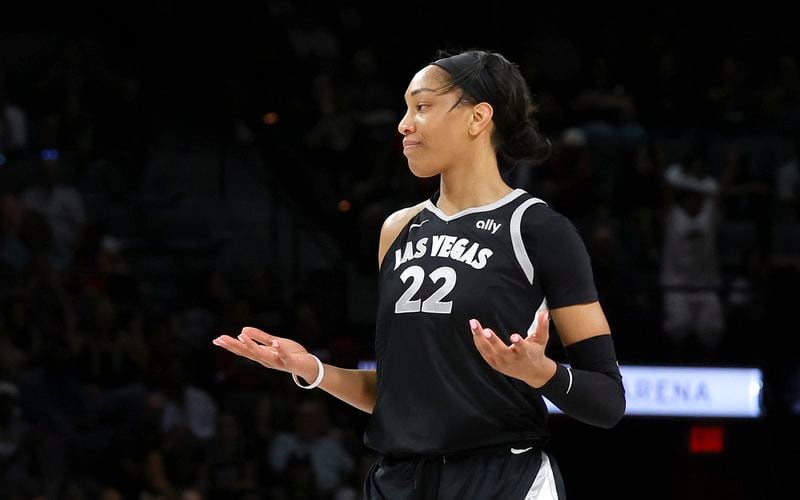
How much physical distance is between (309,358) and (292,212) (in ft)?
26.9

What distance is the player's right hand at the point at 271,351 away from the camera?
10.7ft

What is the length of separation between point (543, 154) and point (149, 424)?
6649 mm

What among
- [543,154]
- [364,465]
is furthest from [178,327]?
[543,154]

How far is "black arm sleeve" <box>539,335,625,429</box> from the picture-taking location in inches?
117

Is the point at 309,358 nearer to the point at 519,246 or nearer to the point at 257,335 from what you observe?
the point at 257,335

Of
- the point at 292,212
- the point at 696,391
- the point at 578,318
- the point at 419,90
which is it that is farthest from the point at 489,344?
the point at 292,212

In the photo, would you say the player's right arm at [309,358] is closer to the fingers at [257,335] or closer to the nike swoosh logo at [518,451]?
the fingers at [257,335]

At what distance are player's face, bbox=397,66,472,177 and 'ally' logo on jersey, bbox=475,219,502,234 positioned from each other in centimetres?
18

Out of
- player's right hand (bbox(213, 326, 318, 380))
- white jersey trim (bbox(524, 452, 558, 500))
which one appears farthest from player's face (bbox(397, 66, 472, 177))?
white jersey trim (bbox(524, 452, 558, 500))

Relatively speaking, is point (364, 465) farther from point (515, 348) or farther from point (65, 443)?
point (515, 348)

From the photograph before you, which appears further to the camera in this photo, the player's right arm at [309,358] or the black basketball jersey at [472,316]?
the player's right arm at [309,358]

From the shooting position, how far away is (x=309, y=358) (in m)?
3.34

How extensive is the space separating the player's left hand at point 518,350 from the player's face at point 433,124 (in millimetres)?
597

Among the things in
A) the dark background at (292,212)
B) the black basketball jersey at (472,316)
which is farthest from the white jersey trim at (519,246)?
the dark background at (292,212)
